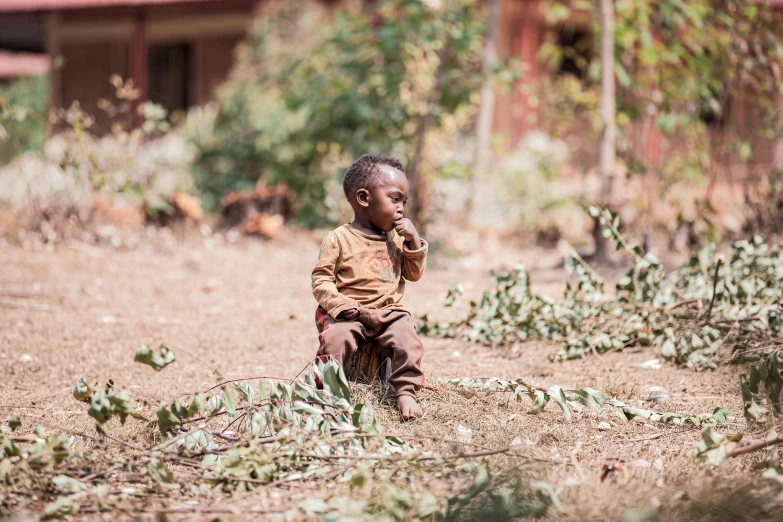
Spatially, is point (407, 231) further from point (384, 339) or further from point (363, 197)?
point (384, 339)

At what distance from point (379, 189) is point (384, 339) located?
0.53m

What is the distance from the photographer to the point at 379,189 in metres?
2.99

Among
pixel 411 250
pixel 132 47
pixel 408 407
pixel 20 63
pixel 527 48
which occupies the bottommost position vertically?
pixel 408 407

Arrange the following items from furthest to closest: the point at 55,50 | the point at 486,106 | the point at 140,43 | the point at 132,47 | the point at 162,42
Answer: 1. the point at 55,50
2. the point at 162,42
3. the point at 132,47
4. the point at 140,43
5. the point at 486,106

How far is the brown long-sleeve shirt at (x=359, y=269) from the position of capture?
9.88 ft

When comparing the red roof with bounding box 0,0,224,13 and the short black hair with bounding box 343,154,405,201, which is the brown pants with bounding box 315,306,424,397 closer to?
the short black hair with bounding box 343,154,405,201

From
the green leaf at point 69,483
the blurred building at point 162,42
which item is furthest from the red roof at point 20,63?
the green leaf at point 69,483

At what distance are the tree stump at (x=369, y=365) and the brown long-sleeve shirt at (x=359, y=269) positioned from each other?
21 cm

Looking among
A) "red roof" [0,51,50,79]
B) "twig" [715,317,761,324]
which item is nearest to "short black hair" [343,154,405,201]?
"twig" [715,317,761,324]

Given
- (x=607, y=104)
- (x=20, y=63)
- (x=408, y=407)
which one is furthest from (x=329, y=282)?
(x=20, y=63)

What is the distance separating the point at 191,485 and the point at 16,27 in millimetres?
18844

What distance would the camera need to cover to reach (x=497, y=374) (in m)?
3.71

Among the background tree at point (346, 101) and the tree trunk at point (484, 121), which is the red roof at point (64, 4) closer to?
the background tree at point (346, 101)

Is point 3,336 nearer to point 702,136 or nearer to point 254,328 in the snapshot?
point 254,328
